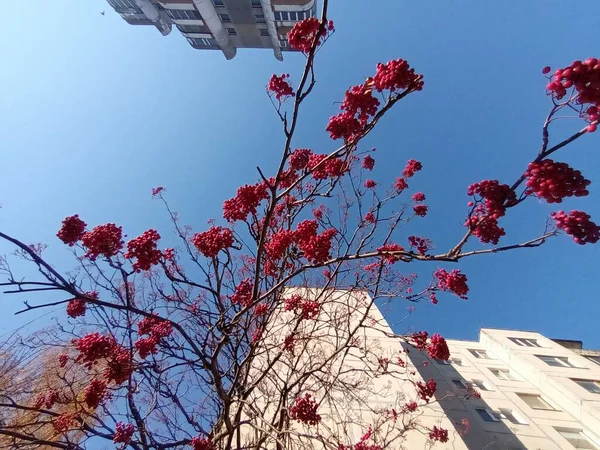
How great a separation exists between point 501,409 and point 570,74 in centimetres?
1348

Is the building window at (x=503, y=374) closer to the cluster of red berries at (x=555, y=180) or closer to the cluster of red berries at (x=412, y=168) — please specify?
the cluster of red berries at (x=412, y=168)

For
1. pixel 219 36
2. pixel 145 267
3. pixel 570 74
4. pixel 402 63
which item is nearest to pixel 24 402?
pixel 145 267

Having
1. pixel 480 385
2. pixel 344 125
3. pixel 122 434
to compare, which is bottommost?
pixel 122 434

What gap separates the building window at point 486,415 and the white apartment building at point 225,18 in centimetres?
2240

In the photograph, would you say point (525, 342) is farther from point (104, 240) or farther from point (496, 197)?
point (104, 240)

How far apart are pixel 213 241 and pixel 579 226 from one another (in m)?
3.30

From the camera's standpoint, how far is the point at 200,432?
15.1ft

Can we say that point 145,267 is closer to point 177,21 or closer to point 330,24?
point 330,24

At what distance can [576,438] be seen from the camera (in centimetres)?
1011

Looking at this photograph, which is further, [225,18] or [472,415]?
[225,18]

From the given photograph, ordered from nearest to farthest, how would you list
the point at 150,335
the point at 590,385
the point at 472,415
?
the point at 150,335 < the point at 472,415 < the point at 590,385

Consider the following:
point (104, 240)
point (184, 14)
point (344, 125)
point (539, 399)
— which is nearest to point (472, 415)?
point (539, 399)

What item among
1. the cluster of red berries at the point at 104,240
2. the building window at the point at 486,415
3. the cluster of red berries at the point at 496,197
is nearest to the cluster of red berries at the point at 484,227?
the cluster of red berries at the point at 496,197

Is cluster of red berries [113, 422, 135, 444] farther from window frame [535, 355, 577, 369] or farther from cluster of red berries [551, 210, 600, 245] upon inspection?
window frame [535, 355, 577, 369]
